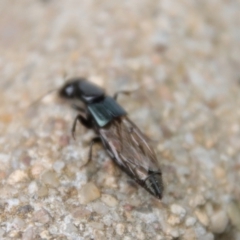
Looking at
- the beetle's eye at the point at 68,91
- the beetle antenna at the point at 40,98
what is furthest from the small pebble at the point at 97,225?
the beetle antenna at the point at 40,98

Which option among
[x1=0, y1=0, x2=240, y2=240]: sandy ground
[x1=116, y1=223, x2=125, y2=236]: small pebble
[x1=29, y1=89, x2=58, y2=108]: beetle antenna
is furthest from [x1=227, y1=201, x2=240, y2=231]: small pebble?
[x1=29, y1=89, x2=58, y2=108]: beetle antenna

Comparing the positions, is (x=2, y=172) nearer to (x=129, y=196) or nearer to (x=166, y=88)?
A: (x=129, y=196)

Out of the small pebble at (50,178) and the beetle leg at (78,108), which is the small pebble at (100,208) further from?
the beetle leg at (78,108)

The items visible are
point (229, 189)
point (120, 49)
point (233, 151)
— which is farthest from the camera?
point (120, 49)

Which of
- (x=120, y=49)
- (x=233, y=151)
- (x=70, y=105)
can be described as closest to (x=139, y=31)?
(x=120, y=49)

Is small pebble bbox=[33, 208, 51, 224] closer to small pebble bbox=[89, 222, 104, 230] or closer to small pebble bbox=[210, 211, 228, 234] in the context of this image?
small pebble bbox=[89, 222, 104, 230]

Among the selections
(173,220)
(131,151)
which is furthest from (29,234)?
(173,220)

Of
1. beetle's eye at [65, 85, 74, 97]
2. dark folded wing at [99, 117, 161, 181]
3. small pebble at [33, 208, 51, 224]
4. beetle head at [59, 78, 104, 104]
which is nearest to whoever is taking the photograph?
small pebble at [33, 208, 51, 224]
